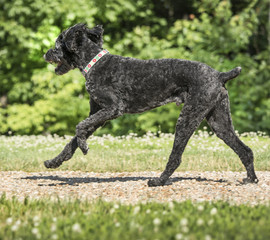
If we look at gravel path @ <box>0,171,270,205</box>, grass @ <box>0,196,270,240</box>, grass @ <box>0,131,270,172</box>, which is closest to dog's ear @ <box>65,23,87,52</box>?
gravel path @ <box>0,171,270,205</box>

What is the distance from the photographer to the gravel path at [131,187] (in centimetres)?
397

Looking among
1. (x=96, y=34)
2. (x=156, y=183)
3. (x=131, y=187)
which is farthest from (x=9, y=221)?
(x=96, y=34)

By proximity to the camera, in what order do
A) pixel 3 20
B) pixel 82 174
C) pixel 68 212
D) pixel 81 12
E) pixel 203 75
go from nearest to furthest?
pixel 68 212
pixel 203 75
pixel 82 174
pixel 81 12
pixel 3 20

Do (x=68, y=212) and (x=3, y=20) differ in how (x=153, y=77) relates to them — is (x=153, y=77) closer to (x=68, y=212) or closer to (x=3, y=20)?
(x=68, y=212)

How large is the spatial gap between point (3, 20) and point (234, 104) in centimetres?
679

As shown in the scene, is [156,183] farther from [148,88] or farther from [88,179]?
[88,179]

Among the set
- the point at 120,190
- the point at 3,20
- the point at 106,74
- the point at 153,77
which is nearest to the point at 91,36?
the point at 106,74

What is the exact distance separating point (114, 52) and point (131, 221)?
324 inches

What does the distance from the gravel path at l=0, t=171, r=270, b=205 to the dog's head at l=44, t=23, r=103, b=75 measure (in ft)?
4.61

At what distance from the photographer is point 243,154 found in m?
4.45

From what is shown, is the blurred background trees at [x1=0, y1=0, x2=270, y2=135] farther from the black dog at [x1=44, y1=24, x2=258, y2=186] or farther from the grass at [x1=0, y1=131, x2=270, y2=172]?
the black dog at [x1=44, y1=24, x2=258, y2=186]

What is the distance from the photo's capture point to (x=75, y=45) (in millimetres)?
4508

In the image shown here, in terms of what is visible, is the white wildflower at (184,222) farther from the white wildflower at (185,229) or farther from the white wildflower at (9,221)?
A: the white wildflower at (9,221)

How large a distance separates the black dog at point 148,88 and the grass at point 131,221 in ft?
3.66
